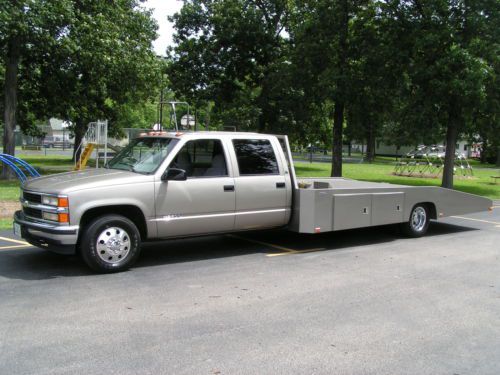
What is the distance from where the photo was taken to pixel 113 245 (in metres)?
6.63

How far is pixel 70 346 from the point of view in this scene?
4.36 meters

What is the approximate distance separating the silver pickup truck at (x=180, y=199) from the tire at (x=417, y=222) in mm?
543

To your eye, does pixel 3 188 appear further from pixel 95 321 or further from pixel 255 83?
pixel 255 83

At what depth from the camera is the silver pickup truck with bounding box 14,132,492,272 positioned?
254 inches

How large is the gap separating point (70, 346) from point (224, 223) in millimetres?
3492

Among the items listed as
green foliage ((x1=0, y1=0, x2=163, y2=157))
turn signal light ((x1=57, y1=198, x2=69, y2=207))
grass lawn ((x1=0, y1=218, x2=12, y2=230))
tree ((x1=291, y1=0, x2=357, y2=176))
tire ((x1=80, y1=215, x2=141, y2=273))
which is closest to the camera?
turn signal light ((x1=57, y1=198, x2=69, y2=207))

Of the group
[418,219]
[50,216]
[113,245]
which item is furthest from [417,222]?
[50,216]

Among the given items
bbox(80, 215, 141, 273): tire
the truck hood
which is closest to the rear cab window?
the truck hood

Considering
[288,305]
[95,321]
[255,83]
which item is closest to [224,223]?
[288,305]

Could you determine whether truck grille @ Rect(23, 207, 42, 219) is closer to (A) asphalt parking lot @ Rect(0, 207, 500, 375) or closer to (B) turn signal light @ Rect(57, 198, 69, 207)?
(B) turn signal light @ Rect(57, 198, 69, 207)

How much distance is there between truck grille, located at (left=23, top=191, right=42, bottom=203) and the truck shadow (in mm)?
917

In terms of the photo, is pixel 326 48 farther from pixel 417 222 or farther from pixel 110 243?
pixel 110 243

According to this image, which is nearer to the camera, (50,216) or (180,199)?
(50,216)

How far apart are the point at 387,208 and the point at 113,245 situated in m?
4.98
